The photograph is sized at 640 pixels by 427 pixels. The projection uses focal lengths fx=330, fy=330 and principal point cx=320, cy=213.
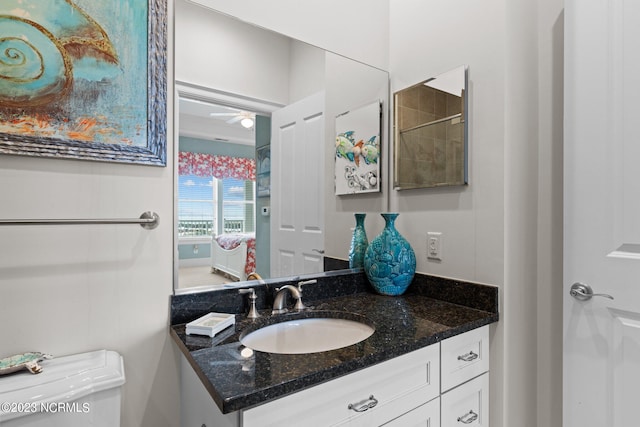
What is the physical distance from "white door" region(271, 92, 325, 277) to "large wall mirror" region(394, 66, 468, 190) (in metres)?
0.40

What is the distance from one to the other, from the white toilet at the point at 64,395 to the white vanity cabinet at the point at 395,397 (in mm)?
217

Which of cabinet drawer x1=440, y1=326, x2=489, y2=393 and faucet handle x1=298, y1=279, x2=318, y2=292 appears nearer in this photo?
cabinet drawer x1=440, y1=326, x2=489, y2=393

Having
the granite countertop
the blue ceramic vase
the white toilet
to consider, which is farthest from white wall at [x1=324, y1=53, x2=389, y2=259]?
the white toilet

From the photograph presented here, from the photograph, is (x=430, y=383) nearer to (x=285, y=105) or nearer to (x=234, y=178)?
(x=234, y=178)

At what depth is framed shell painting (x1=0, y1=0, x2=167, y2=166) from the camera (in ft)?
2.79

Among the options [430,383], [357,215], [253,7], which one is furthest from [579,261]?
[253,7]

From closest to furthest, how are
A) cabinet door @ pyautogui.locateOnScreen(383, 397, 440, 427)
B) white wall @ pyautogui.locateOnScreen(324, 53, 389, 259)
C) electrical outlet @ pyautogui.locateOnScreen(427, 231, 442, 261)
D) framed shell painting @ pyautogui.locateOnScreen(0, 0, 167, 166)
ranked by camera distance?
1. framed shell painting @ pyautogui.locateOnScreen(0, 0, 167, 166)
2. cabinet door @ pyautogui.locateOnScreen(383, 397, 440, 427)
3. electrical outlet @ pyautogui.locateOnScreen(427, 231, 442, 261)
4. white wall @ pyautogui.locateOnScreen(324, 53, 389, 259)

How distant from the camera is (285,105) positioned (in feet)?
4.66

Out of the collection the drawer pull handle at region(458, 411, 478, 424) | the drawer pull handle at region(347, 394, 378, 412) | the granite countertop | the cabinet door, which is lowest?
→ the drawer pull handle at region(458, 411, 478, 424)

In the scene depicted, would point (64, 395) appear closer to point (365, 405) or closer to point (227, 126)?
point (365, 405)

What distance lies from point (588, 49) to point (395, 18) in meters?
0.87

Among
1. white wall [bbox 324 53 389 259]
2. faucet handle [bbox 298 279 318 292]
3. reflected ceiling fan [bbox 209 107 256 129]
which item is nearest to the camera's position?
reflected ceiling fan [bbox 209 107 256 129]

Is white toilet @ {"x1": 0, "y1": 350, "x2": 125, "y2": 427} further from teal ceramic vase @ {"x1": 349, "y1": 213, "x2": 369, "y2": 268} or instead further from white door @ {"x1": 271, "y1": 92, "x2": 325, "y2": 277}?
teal ceramic vase @ {"x1": 349, "y1": 213, "x2": 369, "y2": 268}

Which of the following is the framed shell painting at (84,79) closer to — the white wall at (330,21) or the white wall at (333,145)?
the white wall at (330,21)
